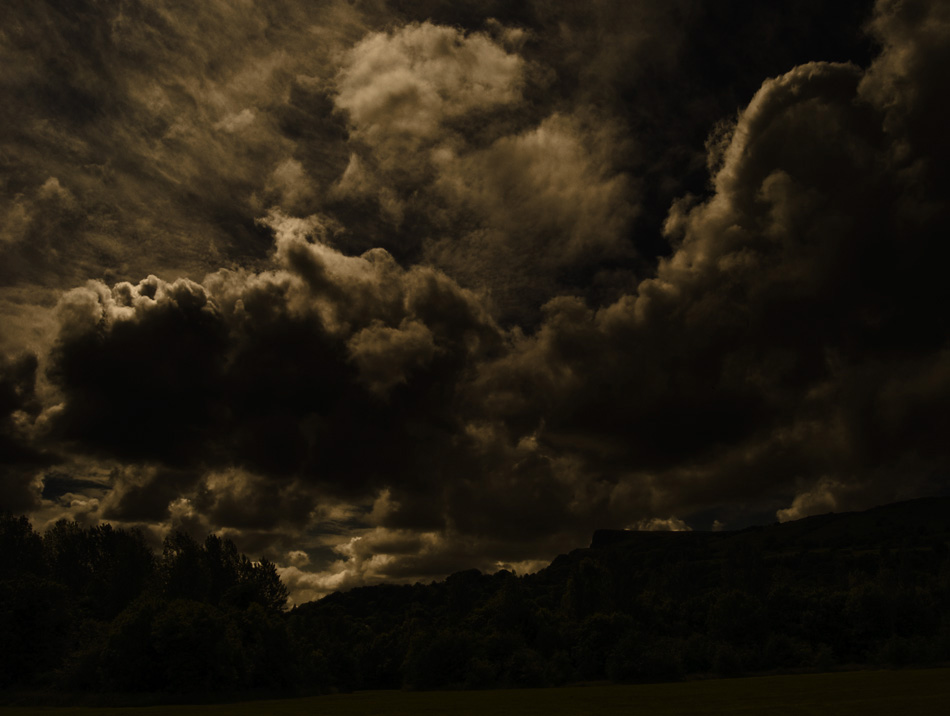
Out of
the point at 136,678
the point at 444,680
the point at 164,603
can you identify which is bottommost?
the point at 444,680

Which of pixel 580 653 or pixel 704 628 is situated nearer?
pixel 580 653

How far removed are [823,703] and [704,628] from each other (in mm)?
137937

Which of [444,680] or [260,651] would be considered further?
[444,680]

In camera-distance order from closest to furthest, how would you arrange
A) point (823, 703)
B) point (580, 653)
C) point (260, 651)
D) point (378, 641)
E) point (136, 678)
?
1. point (823, 703)
2. point (136, 678)
3. point (260, 651)
4. point (580, 653)
5. point (378, 641)

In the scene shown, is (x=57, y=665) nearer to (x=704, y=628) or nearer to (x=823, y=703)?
(x=823, y=703)

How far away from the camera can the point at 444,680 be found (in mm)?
154125

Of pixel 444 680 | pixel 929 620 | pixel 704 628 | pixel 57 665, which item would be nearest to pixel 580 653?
pixel 444 680

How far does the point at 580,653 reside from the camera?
153 meters

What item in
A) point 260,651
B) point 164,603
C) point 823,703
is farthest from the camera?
point 260,651

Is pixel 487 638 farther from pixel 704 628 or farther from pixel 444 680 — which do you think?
pixel 704 628

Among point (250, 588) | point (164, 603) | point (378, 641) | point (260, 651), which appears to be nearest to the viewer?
point (164, 603)

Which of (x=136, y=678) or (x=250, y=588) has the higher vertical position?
(x=250, y=588)

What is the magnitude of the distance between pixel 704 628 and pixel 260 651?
113300 millimetres

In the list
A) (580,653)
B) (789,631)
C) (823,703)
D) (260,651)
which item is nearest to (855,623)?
(789,631)
